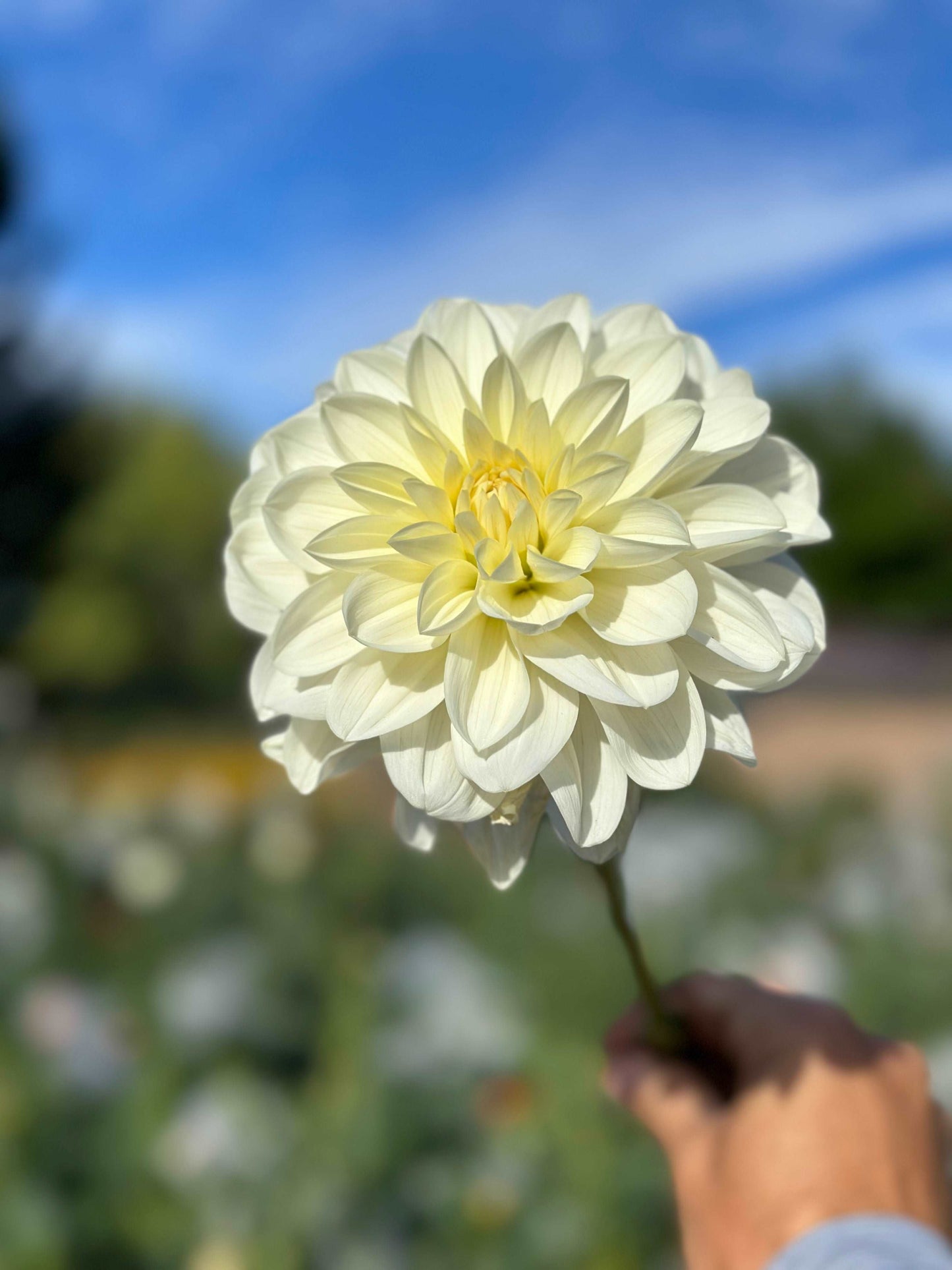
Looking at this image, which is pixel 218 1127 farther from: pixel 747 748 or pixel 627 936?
pixel 747 748

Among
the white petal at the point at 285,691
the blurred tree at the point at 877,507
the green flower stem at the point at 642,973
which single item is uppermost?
the blurred tree at the point at 877,507

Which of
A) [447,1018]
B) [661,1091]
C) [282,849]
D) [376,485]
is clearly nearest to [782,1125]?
[661,1091]

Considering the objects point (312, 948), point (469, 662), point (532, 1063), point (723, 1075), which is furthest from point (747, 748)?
point (312, 948)

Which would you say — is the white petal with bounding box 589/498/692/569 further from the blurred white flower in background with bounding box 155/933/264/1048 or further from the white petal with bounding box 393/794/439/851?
the blurred white flower in background with bounding box 155/933/264/1048

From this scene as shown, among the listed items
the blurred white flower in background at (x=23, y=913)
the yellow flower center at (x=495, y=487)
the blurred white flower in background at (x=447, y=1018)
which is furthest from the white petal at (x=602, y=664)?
the blurred white flower in background at (x=23, y=913)

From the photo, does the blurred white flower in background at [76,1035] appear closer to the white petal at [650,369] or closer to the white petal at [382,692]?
the white petal at [382,692]
